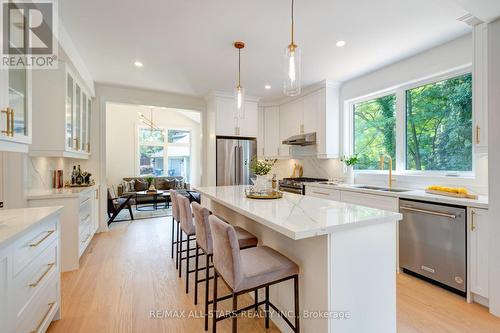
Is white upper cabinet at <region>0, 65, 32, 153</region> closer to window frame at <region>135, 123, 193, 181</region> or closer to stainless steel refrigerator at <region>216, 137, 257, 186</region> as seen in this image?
stainless steel refrigerator at <region>216, 137, 257, 186</region>

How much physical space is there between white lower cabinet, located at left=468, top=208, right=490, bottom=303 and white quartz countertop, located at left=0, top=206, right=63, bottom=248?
10.9 feet

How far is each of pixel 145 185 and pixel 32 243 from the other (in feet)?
19.0

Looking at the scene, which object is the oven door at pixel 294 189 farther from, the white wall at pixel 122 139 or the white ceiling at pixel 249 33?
the white wall at pixel 122 139

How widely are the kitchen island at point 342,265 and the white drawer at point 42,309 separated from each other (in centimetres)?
146

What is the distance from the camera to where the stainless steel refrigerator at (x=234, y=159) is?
455 cm

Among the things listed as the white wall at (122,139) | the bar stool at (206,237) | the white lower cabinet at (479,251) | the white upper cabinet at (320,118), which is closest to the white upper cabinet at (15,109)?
the bar stool at (206,237)

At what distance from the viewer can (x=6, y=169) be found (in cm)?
238

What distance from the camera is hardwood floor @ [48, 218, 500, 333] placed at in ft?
5.83

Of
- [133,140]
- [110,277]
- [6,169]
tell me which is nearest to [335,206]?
[110,277]

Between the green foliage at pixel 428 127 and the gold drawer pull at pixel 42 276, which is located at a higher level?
the green foliage at pixel 428 127

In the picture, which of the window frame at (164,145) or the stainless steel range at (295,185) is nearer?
the stainless steel range at (295,185)

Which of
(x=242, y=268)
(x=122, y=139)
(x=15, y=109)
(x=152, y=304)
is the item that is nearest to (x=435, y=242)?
(x=242, y=268)

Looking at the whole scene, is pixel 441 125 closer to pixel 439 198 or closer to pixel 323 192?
pixel 439 198

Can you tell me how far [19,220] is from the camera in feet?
4.85
